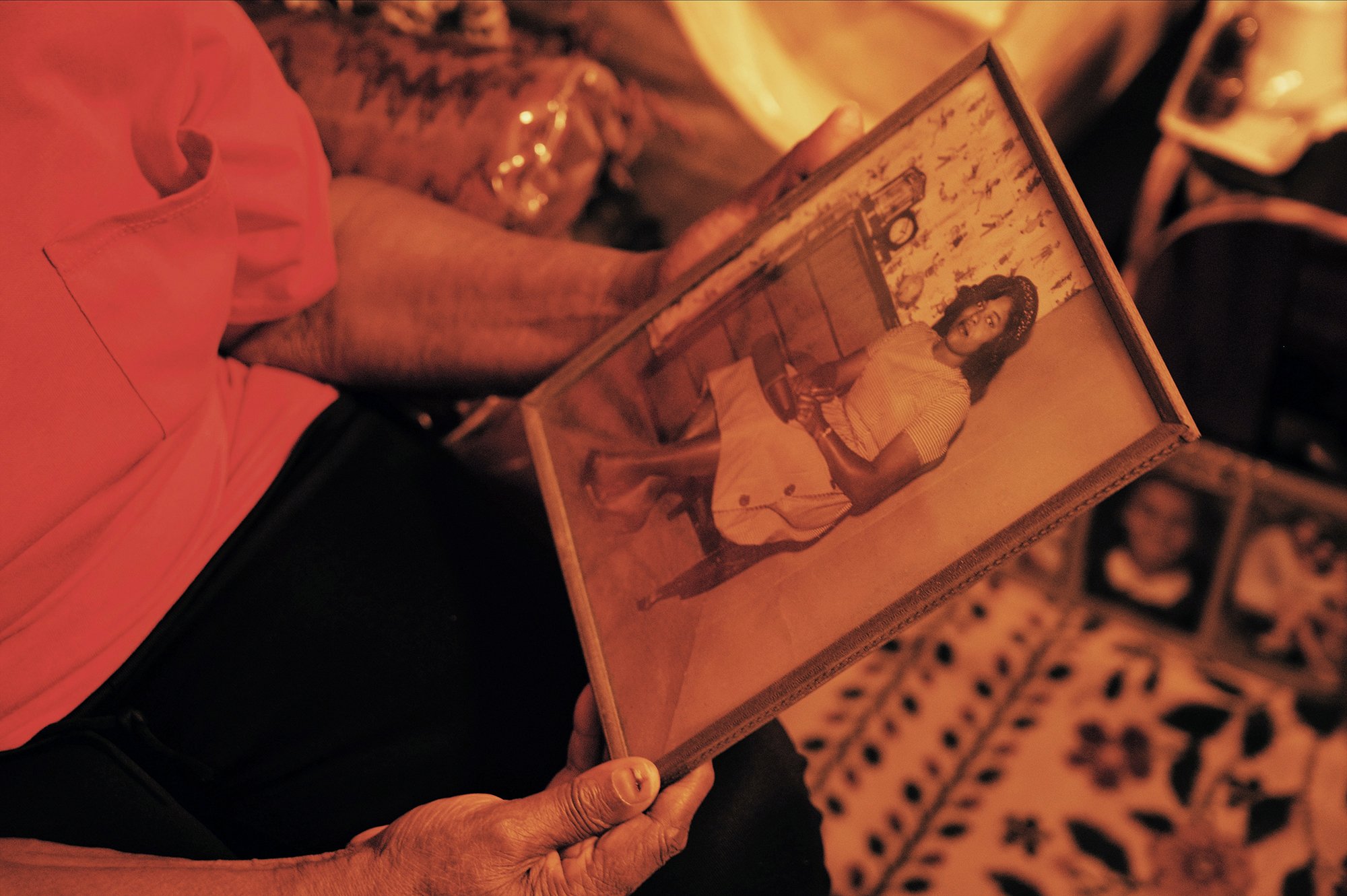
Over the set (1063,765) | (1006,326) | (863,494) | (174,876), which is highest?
(1006,326)

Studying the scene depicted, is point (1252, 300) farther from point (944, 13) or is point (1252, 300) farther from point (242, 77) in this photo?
point (242, 77)

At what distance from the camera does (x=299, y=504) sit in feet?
2.75

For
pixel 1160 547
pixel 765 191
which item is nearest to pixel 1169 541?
pixel 1160 547

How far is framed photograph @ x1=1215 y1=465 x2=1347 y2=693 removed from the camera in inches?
46.4

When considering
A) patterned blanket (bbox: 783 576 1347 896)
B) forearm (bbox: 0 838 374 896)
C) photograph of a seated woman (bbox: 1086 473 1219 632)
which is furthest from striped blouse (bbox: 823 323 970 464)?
photograph of a seated woman (bbox: 1086 473 1219 632)

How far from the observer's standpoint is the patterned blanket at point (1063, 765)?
3.52 feet

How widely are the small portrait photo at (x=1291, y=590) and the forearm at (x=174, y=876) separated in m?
1.25

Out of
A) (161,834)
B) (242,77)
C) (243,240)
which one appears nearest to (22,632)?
(161,834)

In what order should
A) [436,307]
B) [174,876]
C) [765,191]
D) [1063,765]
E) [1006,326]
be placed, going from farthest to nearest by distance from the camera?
1. [1063,765]
2. [436,307]
3. [765,191]
4. [174,876]
5. [1006,326]

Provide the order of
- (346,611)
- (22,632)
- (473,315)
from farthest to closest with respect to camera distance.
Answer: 1. (473,315)
2. (346,611)
3. (22,632)

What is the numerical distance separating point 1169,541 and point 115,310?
141 centimetres

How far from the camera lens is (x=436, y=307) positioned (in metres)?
0.94

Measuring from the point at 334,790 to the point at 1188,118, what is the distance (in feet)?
4.69

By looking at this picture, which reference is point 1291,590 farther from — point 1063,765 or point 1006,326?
point 1006,326
